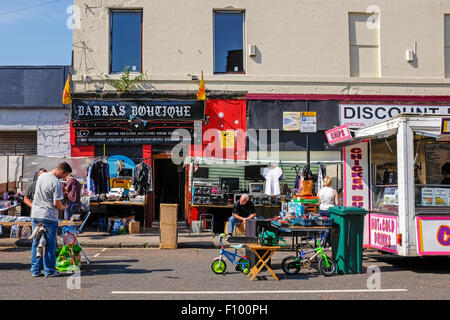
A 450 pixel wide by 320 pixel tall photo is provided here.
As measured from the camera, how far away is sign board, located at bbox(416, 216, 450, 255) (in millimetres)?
9203

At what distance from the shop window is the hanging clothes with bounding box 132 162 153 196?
8.17 metres

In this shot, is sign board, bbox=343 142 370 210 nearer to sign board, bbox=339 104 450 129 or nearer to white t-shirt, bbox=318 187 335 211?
white t-shirt, bbox=318 187 335 211

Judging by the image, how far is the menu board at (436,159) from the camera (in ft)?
33.0

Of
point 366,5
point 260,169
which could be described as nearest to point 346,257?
point 260,169

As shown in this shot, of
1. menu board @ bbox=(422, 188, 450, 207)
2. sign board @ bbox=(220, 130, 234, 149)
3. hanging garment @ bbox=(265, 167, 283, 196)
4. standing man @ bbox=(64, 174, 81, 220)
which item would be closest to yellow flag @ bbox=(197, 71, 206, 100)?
sign board @ bbox=(220, 130, 234, 149)

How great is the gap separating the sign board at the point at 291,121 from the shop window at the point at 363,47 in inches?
105

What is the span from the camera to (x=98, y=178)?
1529 cm

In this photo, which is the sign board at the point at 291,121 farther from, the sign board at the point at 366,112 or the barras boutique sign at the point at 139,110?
the barras boutique sign at the point at 139,110

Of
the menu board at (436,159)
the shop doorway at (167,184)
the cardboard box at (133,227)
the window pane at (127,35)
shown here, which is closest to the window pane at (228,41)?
the window pane at (127,35)

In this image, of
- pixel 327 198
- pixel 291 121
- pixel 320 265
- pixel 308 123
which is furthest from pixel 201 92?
pixel 320 265

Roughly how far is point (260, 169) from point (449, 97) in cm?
759

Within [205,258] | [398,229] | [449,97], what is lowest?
[205,258]

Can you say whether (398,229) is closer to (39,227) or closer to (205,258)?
(205,258)

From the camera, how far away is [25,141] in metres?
17.6
